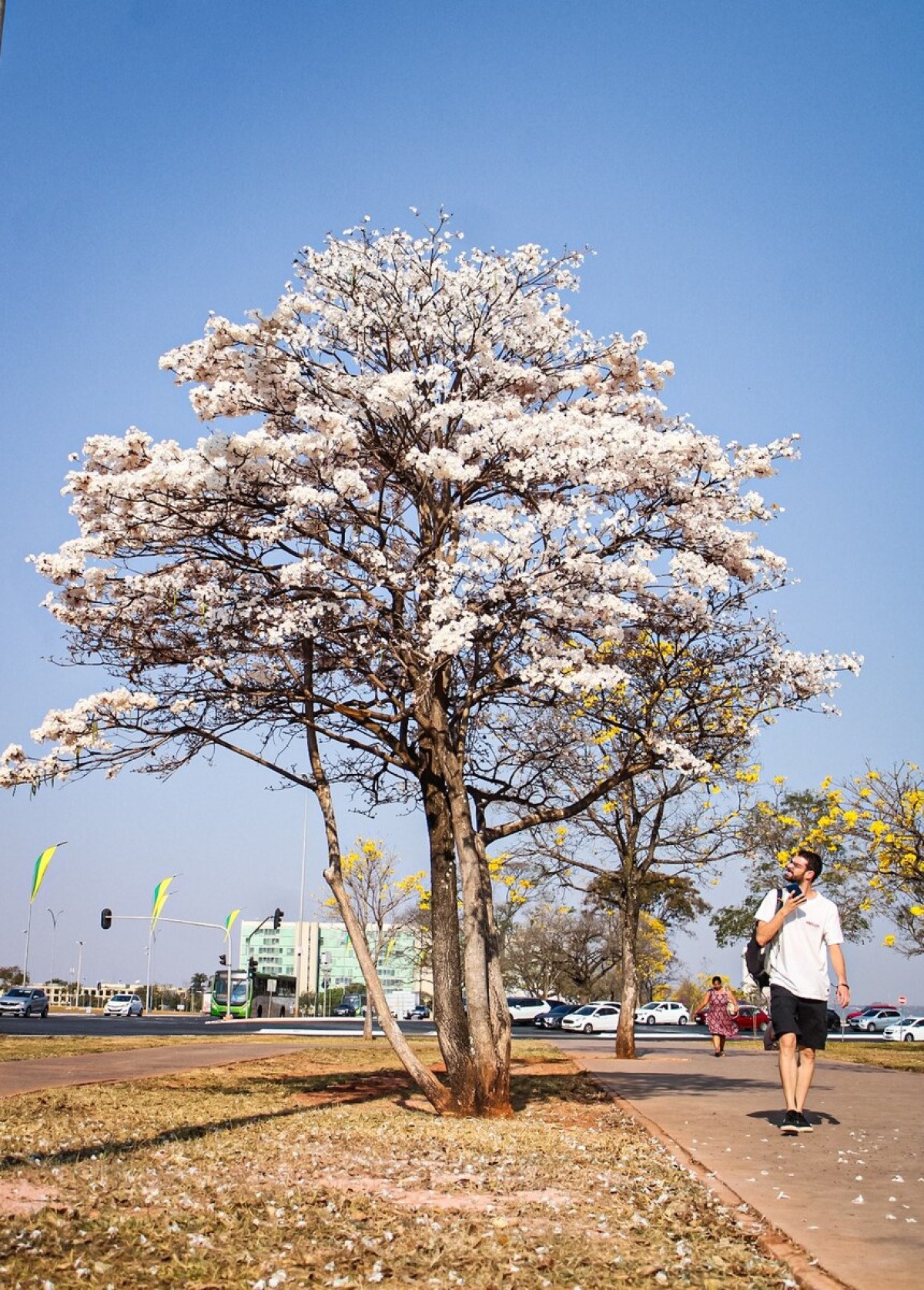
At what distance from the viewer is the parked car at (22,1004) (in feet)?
173

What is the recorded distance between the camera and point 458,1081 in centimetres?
1102

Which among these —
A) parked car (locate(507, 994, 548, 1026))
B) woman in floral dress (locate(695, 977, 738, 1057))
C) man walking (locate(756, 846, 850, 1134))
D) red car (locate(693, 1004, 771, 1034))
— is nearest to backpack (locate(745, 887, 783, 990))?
man walking (locate(756, 846, 850, 1134))

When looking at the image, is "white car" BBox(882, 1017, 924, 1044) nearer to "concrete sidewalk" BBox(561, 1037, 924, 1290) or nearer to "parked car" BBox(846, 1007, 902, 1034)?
"parked car" BBox(846, 1007, 902, 1034)

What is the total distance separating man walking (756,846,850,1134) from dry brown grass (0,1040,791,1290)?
45.2 inches

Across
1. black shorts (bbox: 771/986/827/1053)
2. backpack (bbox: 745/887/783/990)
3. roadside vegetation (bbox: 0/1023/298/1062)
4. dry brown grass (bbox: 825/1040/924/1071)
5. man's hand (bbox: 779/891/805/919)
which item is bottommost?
dry brown grass (bbox: 825/1040/924/1071)

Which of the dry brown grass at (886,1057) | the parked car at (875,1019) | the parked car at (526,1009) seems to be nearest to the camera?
the dry brown grass at (886,1057)

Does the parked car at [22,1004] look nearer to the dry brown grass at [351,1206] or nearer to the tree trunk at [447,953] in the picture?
the dry brown grass at [351,1206]

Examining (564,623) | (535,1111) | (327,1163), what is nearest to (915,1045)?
(535,1111)

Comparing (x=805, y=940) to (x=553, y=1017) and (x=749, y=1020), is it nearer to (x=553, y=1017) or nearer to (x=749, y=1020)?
(x=749, y=1020)

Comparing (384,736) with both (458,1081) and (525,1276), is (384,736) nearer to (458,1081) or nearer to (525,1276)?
(458,1081)

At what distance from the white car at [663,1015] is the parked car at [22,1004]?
1081 inches

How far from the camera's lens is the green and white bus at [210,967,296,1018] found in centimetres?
6153

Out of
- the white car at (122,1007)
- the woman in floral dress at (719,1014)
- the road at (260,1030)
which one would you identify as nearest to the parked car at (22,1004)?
the road at (260,1030)

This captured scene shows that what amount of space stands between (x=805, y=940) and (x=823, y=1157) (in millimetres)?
1573
